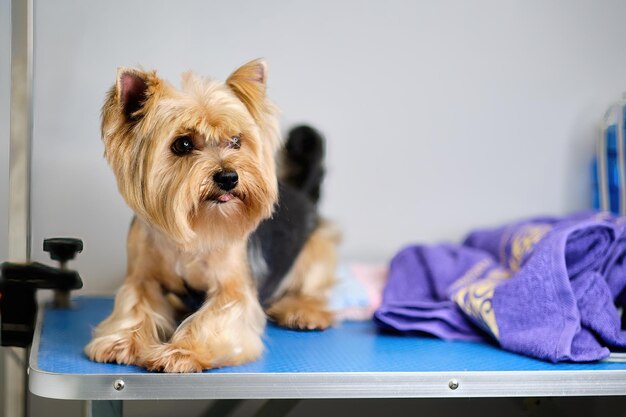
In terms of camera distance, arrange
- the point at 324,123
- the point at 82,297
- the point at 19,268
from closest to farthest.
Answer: the point at 19,268 → the point at 82,297 → the point at 324,123

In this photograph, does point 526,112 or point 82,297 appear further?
point 526,112

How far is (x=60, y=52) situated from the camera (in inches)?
75.8

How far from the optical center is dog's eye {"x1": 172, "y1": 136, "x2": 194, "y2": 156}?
1473 millimetres

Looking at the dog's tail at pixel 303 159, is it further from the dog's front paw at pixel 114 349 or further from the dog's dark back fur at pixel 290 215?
the dog's front paw at pixel 114 349

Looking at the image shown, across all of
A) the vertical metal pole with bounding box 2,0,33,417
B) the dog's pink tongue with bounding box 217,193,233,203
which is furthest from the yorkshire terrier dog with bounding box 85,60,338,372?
the vertical metal pole with bounding box 2,0,33,417

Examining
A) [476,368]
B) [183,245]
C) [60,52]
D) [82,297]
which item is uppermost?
[60,52]

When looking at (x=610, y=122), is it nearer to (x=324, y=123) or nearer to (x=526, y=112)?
(x=526, y=112)

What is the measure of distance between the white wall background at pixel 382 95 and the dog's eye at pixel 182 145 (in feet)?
1.39

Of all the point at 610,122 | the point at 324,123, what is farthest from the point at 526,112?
the point at 324,123

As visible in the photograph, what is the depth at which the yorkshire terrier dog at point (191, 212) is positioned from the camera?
1.46 metres

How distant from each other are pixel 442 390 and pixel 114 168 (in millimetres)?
762

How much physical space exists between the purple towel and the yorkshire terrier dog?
0.42 m

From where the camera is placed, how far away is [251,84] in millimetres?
1569

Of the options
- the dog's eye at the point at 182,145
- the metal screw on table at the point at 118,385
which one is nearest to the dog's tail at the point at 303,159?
the dog's eye at the point at 182,145
